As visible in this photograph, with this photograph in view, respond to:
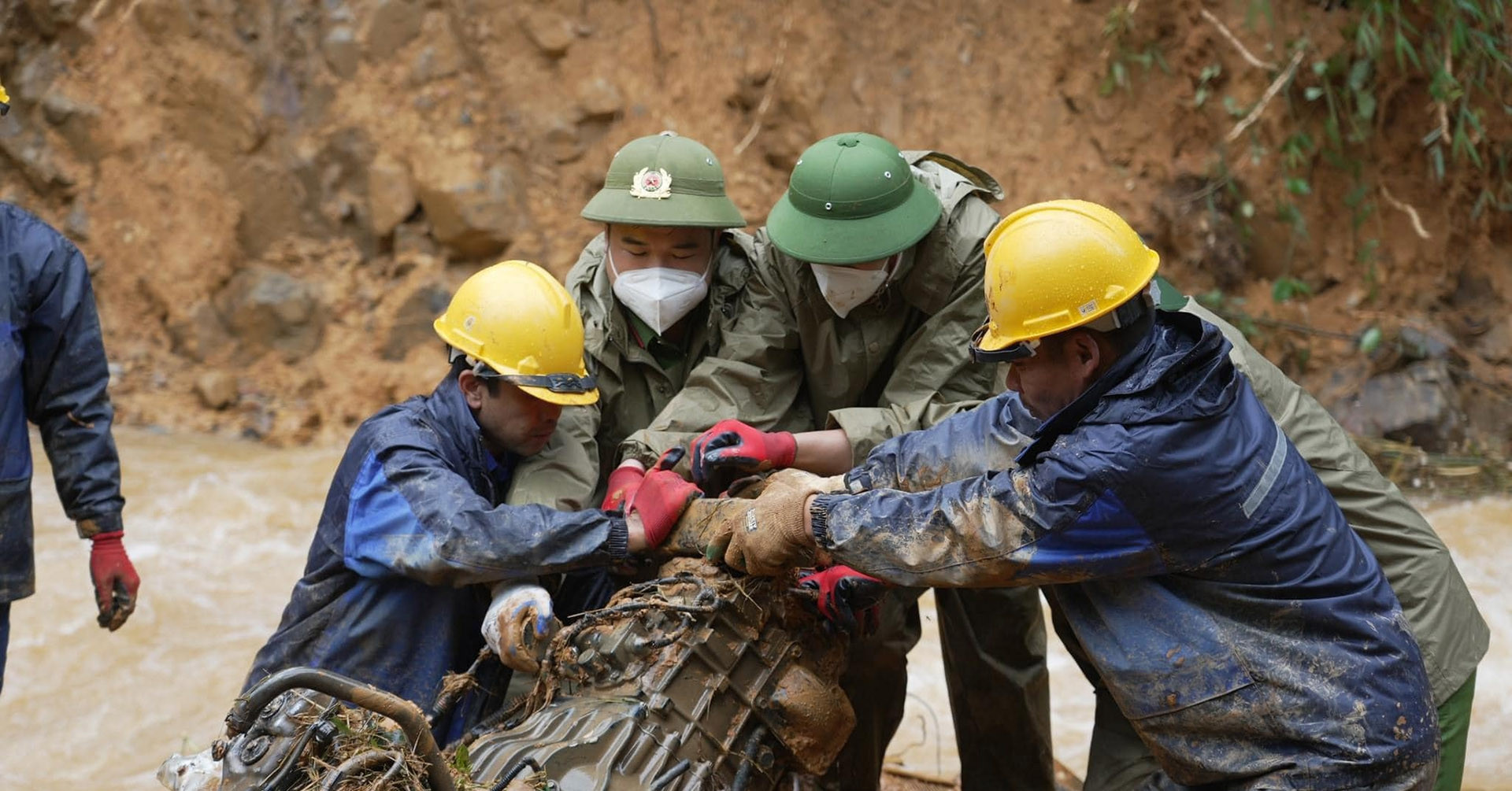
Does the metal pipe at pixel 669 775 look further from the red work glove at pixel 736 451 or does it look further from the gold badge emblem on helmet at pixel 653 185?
the gold badge emblem on helmet at pixel 653 185

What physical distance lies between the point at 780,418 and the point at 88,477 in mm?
1870

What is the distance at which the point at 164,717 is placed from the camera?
17.1 ft

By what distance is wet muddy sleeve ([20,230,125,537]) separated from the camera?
3.58 meters

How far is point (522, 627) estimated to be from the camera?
9.61 ft

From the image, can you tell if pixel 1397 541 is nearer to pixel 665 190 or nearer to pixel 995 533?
pixel 995 533

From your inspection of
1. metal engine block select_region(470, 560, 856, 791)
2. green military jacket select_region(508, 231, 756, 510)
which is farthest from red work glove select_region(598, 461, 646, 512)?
metal engine block select_region(470, 560, 856, 791)

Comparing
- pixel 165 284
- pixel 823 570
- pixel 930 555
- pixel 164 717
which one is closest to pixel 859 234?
pixel 823 570

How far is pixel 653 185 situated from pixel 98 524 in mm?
1749

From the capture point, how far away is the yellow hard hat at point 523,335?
10.3ft

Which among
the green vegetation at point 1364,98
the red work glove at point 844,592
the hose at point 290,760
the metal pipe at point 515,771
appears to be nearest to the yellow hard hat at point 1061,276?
the red work glove at point 844,592

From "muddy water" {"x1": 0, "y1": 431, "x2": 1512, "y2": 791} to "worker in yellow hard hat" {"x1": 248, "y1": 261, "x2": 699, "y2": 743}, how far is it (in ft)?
6.80

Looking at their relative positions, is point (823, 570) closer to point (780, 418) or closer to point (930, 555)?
point (930, 555)

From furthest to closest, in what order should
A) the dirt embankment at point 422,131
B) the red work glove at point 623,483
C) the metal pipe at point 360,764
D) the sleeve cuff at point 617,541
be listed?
1. the dirt embankment at point 422,131
2. the red work glove at point 623,483
3. the sleeve cuff at point 617,541
4. the metal pipe at point 360,764

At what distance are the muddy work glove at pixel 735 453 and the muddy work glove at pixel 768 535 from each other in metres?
0.26
